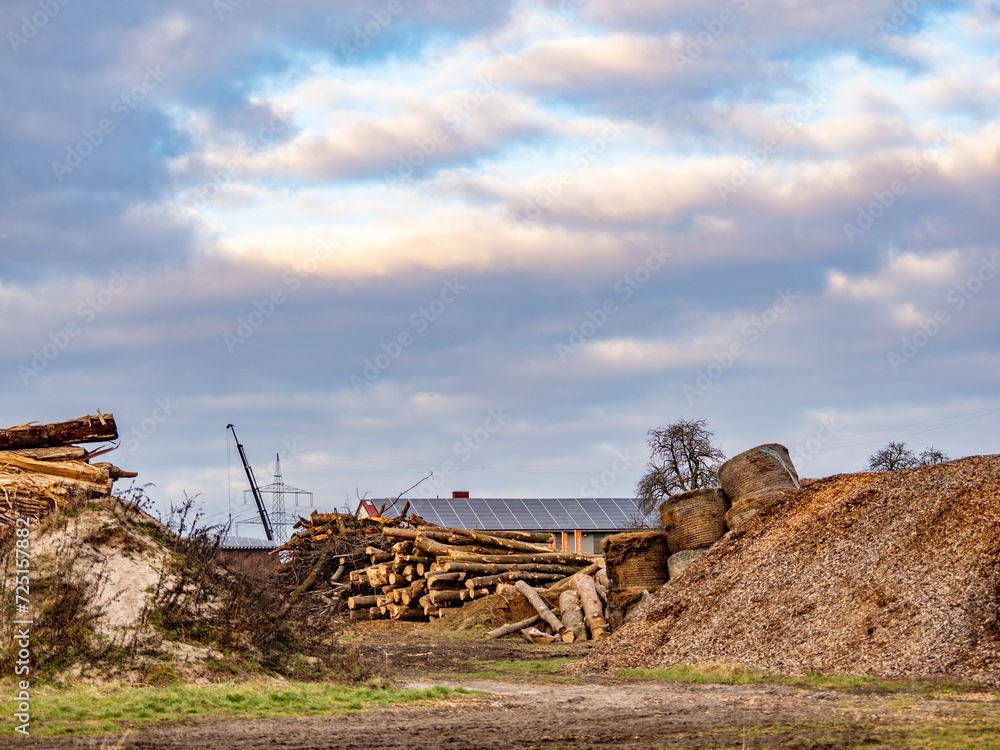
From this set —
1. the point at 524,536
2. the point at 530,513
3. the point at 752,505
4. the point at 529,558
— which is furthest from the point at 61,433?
the point at 530,513

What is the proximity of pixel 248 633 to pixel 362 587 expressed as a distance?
1501 centimetres

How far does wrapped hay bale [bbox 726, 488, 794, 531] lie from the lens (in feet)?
57.2

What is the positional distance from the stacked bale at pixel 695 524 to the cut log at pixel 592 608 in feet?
7.98

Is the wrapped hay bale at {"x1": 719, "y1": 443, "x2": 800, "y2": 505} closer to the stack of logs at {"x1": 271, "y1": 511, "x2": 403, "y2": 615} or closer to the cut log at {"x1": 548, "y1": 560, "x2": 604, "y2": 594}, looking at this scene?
the cut log at {"x1": 548, "y1": 560, "x2": 604, "y2": 594}

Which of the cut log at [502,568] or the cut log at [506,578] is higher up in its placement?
the cut log at [502,568]

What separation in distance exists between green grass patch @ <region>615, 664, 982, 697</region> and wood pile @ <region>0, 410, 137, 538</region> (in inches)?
301

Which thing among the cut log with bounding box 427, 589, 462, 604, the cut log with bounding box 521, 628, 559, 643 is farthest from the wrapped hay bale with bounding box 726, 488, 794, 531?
the cut log with bounding box 427, 589, 462, 604

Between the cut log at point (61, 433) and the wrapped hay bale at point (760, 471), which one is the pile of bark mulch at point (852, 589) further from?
the cut log at point (61, 433)

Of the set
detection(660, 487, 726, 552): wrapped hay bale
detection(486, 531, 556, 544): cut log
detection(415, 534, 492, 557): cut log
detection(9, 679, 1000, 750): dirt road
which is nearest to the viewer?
detection(9, 679, 1000, 750): dirt road

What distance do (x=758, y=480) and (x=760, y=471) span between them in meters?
0.17

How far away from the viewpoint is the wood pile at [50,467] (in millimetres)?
12977

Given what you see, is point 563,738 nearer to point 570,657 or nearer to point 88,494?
point 88,494

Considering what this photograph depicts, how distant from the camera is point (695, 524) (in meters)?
18.7

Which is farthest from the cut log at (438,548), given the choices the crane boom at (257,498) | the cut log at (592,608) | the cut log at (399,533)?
the crane boom at (257,498)
